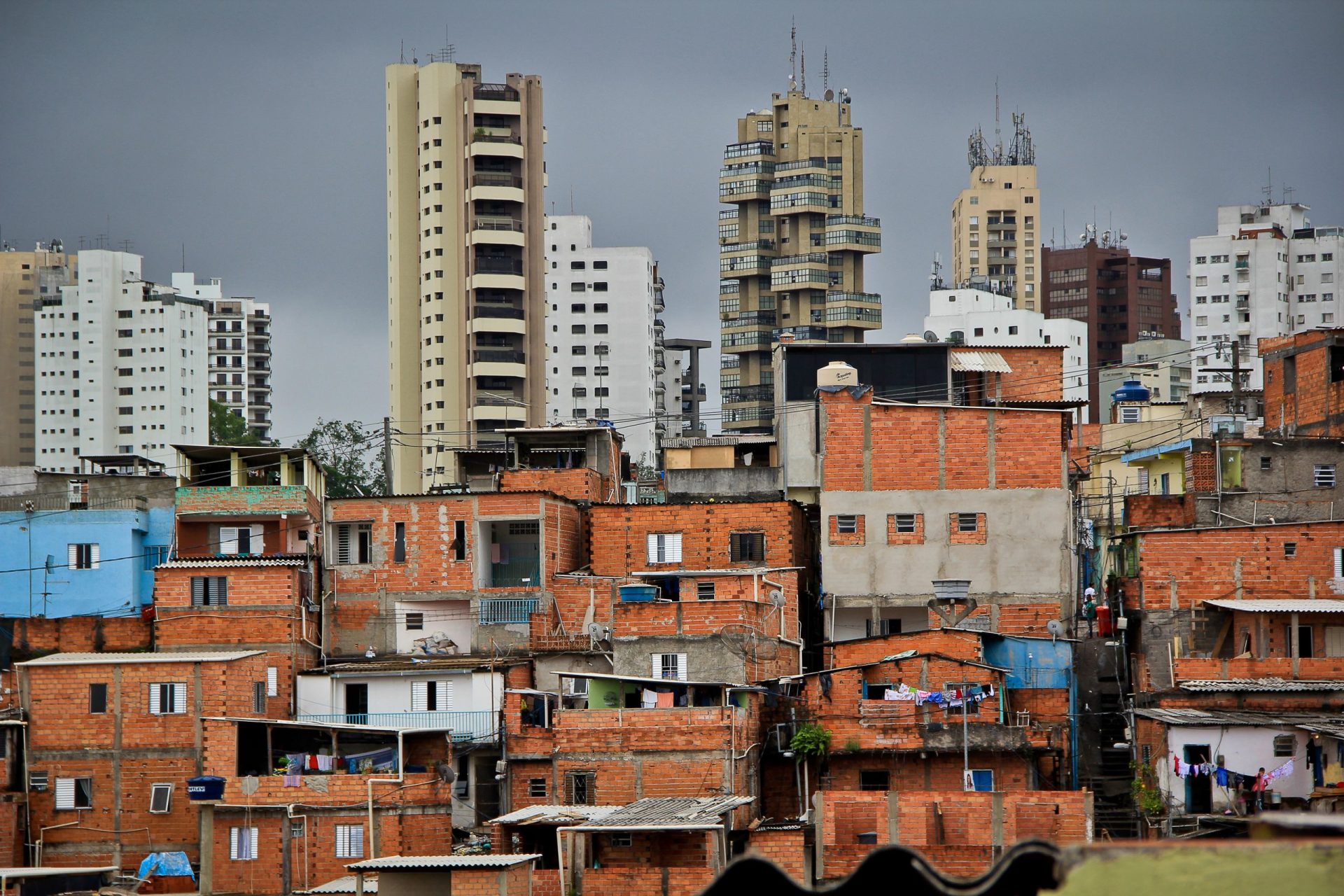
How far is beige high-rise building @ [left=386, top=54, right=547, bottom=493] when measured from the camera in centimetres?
9294

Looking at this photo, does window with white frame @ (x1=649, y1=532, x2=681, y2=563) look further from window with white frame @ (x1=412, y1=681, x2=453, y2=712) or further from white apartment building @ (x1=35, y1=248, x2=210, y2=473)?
white apartment building @ (x1=35, y1=248, x2=210, y2=473)

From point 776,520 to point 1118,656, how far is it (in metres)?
8.85

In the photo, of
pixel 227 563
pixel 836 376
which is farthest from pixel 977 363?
pixel 227 563

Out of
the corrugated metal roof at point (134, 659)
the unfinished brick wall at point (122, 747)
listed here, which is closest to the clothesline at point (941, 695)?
the unfinished brick wall at point (122, 747)

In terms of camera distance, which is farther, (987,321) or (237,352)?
(237,352)

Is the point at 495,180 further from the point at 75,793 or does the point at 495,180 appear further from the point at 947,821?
the point at 947,821

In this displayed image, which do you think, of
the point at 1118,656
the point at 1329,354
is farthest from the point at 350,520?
the point at 1329,354

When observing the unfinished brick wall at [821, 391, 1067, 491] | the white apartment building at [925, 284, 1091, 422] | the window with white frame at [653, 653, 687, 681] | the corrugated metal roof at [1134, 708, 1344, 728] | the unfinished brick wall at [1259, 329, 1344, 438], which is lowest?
the corrugated metal roof at [1134, 708, 1344, 728]

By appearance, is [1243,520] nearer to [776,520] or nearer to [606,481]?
[776,520]

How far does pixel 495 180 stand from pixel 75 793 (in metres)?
60.7

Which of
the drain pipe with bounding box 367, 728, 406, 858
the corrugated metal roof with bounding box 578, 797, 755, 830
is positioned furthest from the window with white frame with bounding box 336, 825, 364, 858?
the corrugated metal roof with bounding box 578, 797, 755, 830

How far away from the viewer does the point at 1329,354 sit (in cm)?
4844

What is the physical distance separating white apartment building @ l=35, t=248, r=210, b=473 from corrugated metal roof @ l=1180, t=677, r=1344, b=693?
93.0 meters

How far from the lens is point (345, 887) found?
106 ft
